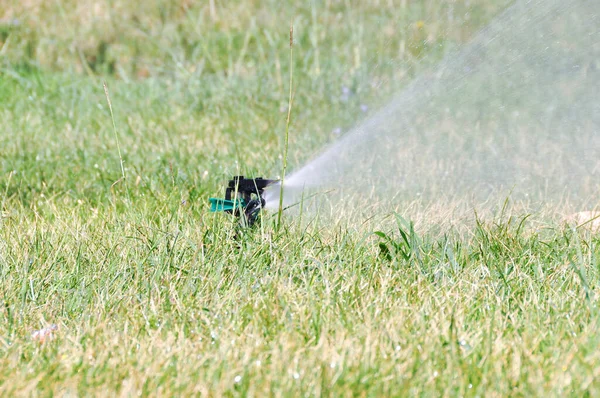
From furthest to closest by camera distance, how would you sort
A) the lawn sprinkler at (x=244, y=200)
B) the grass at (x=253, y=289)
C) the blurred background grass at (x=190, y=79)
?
1. the blurred background grass at (x=190, y=79)
2. the lawn sprinkler at (x=244, y=200)
3. the grass at (x=253, y=289)

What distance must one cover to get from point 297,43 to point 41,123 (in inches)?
75.0

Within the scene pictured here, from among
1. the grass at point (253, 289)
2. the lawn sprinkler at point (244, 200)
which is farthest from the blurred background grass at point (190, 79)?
the lawn sprinkler at point (244, 200)

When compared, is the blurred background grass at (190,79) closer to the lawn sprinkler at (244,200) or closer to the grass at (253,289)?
the grass at (253,289)

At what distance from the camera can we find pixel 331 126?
4371 millimetres

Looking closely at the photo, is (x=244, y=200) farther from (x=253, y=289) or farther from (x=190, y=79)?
(x=190, y=79)

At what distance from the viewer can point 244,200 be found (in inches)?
94.3

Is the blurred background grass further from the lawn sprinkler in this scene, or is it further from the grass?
the lawn sprinkler

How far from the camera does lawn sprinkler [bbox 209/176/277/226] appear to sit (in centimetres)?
234

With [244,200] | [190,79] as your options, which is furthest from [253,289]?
[190,79]

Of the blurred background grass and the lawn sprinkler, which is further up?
the blurred background grass

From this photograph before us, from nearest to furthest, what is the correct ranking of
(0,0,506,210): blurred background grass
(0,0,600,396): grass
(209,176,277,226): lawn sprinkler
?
(0,0,600,396): grass
(209,176,277,226): lawn sprinkler
(0,0,506,210): blurred background grass

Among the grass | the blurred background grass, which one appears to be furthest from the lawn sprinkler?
the blurred background grass

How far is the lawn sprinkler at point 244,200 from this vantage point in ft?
7.68

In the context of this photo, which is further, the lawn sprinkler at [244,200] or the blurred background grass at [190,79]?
the blurred background grass at [190,79]
